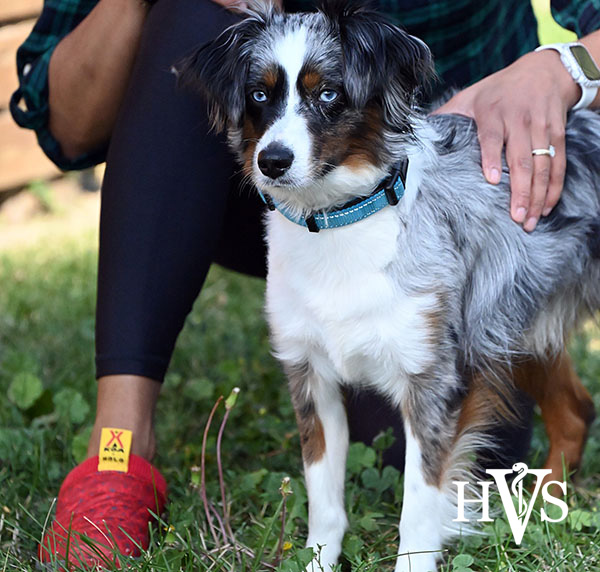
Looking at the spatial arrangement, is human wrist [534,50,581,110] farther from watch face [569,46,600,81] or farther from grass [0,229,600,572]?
grass [0,229,600,572]

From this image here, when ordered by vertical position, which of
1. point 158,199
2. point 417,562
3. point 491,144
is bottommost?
point 417,562

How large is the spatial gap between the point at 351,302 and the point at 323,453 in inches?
15.3

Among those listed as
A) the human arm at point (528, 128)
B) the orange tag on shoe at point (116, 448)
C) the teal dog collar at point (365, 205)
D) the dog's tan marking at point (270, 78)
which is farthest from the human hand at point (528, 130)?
the orange tag on shoe at point (116, 448)

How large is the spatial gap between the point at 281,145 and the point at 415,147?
369mm

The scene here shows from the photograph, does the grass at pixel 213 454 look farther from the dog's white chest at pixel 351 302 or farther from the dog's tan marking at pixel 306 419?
the dog's white chest at pixel 351 302

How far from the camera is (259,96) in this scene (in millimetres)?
1931

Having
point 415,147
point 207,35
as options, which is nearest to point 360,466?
point 415,147

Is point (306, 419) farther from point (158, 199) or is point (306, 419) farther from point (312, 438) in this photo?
point (158, 199)

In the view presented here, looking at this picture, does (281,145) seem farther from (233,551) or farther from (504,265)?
(233,551)


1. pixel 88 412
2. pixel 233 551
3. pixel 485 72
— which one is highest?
pixel 485 72

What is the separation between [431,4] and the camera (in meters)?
2.46

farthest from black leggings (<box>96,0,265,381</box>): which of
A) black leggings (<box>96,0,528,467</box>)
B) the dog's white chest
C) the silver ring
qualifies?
the silver ring

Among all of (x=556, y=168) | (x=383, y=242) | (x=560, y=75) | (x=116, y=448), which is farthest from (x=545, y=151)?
(x=116, y=448)

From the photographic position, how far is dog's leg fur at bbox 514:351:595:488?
2557 mm
